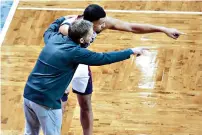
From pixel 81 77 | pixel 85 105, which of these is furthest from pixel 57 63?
pixel 85 105

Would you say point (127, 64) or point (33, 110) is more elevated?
point (33, 110)

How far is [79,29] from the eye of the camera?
331cm

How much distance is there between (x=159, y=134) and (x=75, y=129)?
697 millimetres

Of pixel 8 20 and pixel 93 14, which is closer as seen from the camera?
pixel 93 14

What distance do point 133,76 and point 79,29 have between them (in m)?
1.81

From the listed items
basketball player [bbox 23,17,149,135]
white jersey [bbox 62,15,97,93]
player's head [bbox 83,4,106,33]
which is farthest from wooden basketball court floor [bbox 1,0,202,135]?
player's head [bbox 83,4,106,33]

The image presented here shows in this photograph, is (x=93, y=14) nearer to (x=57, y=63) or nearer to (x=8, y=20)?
(x=57, y=63)

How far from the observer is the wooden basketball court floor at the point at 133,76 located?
4.49 metres

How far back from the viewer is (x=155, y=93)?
4.80 m

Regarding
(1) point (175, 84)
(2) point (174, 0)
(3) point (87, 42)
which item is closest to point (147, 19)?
(2) point (174, 0)

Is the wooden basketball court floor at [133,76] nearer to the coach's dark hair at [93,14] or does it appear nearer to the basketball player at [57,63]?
the basketball player at [57,63]

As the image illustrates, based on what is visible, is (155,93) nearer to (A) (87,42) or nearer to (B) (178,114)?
(B) (178,114)

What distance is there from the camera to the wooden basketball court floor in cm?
449

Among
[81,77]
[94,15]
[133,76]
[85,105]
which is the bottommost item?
[133,76]
